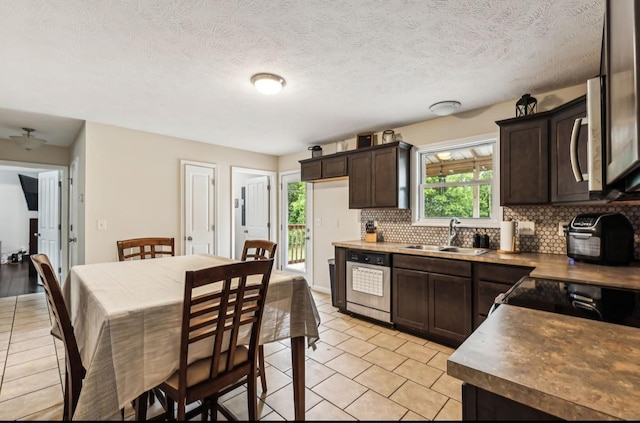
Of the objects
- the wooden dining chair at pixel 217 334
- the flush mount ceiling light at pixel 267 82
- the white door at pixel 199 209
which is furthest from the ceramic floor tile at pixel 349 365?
the white door at pixel 199 209

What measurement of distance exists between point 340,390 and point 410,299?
1.30 m

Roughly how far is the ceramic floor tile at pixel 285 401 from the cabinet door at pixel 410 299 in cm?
140

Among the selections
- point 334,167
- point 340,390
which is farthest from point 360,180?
point 340,390

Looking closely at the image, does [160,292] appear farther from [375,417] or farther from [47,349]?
[47,349]

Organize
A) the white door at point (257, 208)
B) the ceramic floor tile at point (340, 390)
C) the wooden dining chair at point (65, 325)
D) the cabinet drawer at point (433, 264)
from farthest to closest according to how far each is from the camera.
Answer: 1. the white door at point (257, 208)
2. the cabinet drawer at point (433, 264)
3. the ceramic floor tile at point (340, 390)
4. the wooden dining chair at point (65, 325)

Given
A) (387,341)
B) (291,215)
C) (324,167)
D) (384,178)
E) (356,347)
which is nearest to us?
(356,347)

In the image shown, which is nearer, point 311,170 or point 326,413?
point 326,413

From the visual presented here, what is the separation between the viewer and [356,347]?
9.20 ft

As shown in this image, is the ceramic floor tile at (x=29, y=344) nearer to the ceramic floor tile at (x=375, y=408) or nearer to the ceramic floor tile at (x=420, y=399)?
the ceramic floor tile at (x=375, y=408)

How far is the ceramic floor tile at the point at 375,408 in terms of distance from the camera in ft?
6.02

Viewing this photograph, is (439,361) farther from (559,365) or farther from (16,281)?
(16,281)

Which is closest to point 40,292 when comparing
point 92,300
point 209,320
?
point 92,300

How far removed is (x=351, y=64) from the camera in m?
2.27

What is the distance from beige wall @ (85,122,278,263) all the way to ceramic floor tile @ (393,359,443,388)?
342 centimetres
